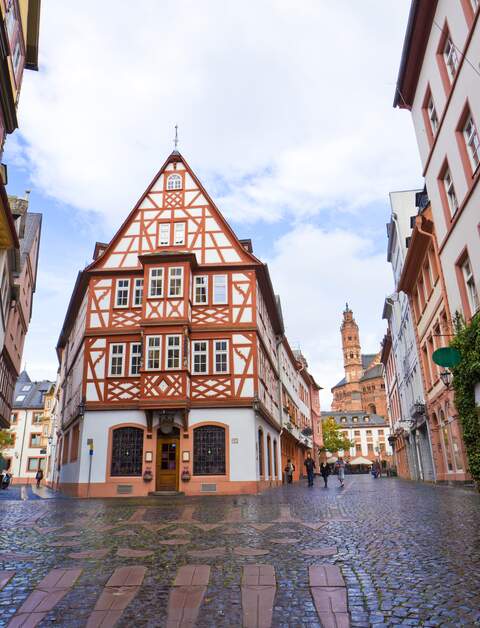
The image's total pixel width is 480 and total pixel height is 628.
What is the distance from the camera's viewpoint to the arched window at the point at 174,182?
28672 millimetres

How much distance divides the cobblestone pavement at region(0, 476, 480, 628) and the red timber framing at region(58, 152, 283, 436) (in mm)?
12484

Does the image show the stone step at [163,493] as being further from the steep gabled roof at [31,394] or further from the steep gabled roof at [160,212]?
the steep gabled roof at [31,394]

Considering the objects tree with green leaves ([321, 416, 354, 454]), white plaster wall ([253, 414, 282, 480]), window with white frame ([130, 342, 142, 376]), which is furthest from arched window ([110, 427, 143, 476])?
tree with green leaves ([321, 416, 354, 454])

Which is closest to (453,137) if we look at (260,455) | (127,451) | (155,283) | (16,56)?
(16,56)

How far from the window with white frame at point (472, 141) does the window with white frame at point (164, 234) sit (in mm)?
16550

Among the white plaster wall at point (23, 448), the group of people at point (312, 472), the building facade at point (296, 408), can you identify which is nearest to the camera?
the group of people at point (312, 472)

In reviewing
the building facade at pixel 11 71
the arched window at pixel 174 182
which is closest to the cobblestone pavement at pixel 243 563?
the building facade at pixel 11 71

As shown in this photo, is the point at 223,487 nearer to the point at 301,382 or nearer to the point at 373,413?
the point at 301,382

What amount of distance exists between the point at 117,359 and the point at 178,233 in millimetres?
7324

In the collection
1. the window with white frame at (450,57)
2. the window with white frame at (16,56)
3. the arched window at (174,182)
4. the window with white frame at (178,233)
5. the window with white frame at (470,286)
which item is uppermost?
the arched window at (174,182)

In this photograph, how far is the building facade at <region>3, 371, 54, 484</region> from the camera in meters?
67.6

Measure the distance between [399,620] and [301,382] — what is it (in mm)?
54429

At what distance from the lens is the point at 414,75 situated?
18.0 m

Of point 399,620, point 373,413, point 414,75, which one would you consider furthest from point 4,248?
point 373,413
